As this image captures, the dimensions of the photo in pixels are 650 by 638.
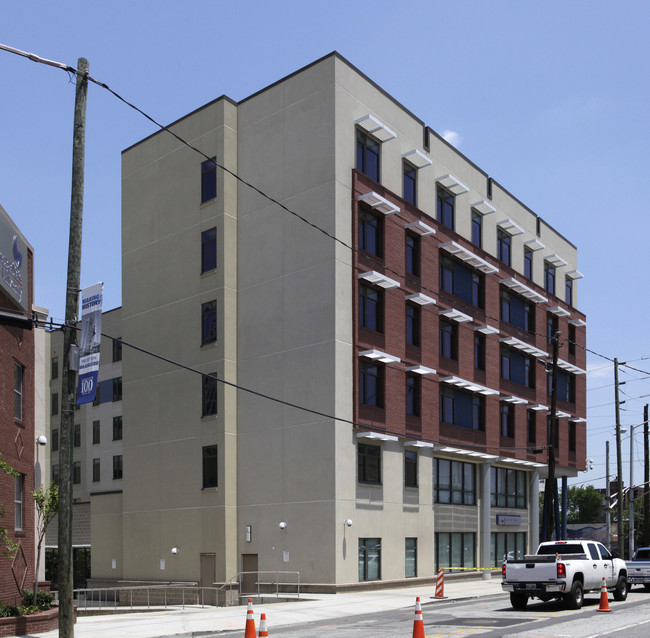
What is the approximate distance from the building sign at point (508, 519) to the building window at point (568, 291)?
57.0ft

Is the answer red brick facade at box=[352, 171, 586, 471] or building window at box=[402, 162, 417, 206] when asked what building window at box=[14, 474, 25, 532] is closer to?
red brick facade at box=[352, 171, 586, 471]

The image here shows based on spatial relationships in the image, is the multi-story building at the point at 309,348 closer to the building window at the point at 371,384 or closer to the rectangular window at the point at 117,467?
the building window at the point at 371,384

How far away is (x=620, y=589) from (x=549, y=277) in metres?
35.8

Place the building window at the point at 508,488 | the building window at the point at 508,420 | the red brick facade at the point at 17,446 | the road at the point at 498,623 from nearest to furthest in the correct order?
the road at the point at 498,623
the red brick facade at the point at 17,446
the building window at the point at 508,488
the building window at the point at 508,420

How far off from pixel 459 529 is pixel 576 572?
2188 cm

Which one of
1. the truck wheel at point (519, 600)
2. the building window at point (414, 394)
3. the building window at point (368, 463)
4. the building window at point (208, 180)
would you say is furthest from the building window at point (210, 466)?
the truck wheel at point (519, 600)

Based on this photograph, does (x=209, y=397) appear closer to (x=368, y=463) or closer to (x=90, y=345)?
(x=368, y=463)

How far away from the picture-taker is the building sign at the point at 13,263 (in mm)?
23609

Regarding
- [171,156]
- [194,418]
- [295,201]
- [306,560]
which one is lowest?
[306,560]

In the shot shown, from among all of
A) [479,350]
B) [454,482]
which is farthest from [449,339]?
[454,482]

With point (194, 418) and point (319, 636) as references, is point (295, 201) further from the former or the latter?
point (319, 636)

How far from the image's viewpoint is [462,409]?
4891 cm

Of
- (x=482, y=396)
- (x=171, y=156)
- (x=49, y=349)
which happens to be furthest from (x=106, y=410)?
(x=482, y=396)

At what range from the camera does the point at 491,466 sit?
2060 inches
